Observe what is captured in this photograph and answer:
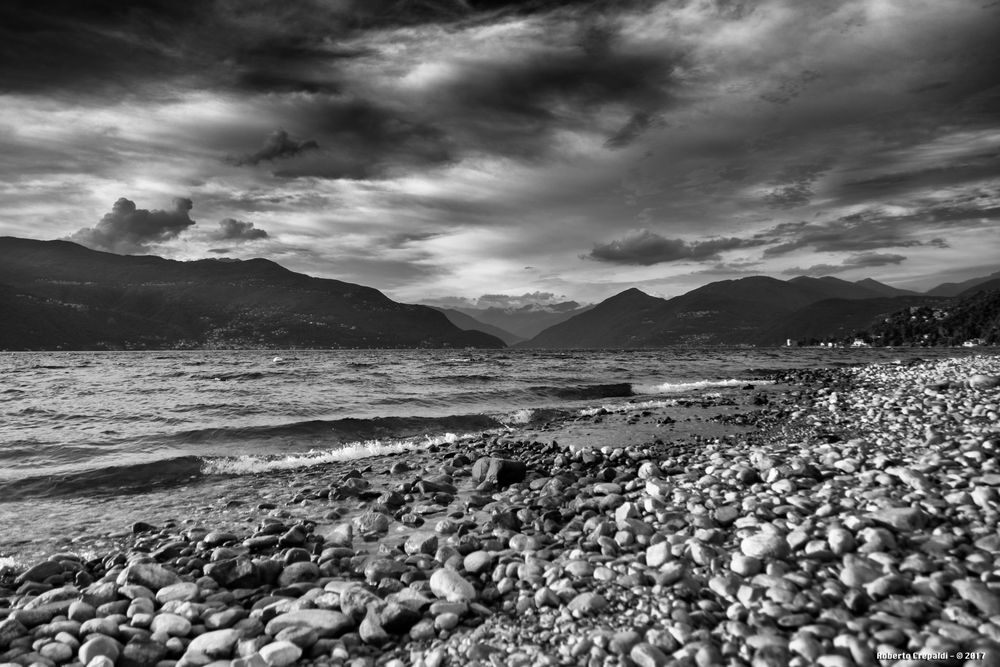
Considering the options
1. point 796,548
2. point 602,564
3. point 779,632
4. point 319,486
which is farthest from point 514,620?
point 319,486

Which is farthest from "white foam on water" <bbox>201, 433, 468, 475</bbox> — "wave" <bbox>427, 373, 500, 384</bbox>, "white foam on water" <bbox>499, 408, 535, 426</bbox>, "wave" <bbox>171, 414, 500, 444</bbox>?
"wave" <bbox>427, 373, 500, 384</bbox>

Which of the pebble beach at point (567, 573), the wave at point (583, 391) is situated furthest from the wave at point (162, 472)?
the wave at point (583, 391)

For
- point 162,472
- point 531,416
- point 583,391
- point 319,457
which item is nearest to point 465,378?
point 583,391

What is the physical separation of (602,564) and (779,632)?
1.90 meters

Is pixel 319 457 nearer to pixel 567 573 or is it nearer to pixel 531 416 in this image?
pixel 531 416

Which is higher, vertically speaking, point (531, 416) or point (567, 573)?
point (567, 573)

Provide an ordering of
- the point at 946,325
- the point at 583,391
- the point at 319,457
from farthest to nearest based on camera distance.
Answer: the point at 946,325, the point at 583,391, the point at 319,457

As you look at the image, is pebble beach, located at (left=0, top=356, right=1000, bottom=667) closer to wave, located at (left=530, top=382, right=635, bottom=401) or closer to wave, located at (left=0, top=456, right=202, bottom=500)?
wave, located at (left=0, top=456, right=202, bottom=500)

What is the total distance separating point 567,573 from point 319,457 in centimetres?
1009

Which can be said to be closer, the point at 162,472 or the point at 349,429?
the point at 162,472

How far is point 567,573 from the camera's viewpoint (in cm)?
517

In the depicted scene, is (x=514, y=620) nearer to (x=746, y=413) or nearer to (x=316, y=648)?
(x=316, y=648)

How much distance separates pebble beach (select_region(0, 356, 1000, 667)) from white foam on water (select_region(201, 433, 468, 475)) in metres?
2.93

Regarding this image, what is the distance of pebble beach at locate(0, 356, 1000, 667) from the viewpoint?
153 inches
